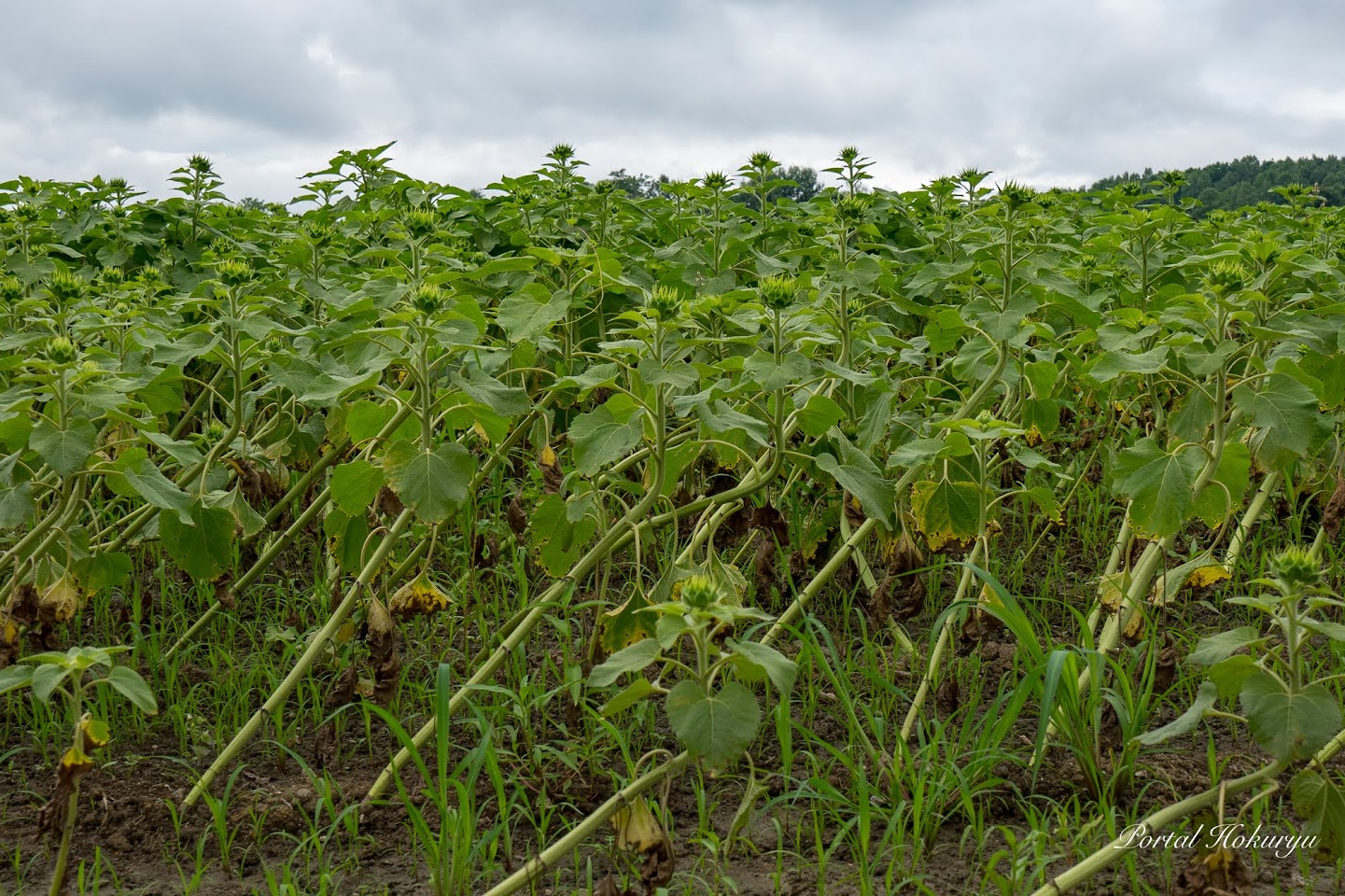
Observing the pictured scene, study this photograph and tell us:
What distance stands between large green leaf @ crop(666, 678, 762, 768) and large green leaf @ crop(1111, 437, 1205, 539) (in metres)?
1.22

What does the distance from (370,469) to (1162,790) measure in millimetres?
2027

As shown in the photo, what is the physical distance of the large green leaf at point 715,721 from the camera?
1.95 meters

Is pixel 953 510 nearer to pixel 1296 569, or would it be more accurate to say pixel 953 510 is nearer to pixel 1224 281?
pixel 1224 281

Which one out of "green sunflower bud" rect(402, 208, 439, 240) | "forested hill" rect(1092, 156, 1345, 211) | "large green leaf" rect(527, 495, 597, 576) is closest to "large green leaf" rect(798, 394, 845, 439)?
"large green leaf" rect(527, 495, 597, 576)

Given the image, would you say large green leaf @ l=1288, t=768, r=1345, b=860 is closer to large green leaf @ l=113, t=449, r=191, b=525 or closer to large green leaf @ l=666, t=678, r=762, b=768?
large green leaf @ l=666, t=678, r=762, b=768

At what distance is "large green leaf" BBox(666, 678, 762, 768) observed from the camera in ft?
6.40

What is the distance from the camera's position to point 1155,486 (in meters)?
2.71

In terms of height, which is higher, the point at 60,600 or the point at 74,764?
the point at 60,600

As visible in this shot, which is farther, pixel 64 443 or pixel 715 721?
pixel 64 443

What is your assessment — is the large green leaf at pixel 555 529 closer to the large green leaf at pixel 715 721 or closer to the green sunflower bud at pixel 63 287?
the large green leaf at pixel 715 721

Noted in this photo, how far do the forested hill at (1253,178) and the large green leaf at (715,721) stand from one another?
950 cm

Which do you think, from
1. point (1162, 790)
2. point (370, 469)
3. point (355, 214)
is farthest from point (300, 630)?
point (1162, 790)

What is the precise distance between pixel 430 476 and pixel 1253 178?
11900mm

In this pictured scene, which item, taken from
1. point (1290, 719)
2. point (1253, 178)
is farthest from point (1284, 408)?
point (1253, 178)
